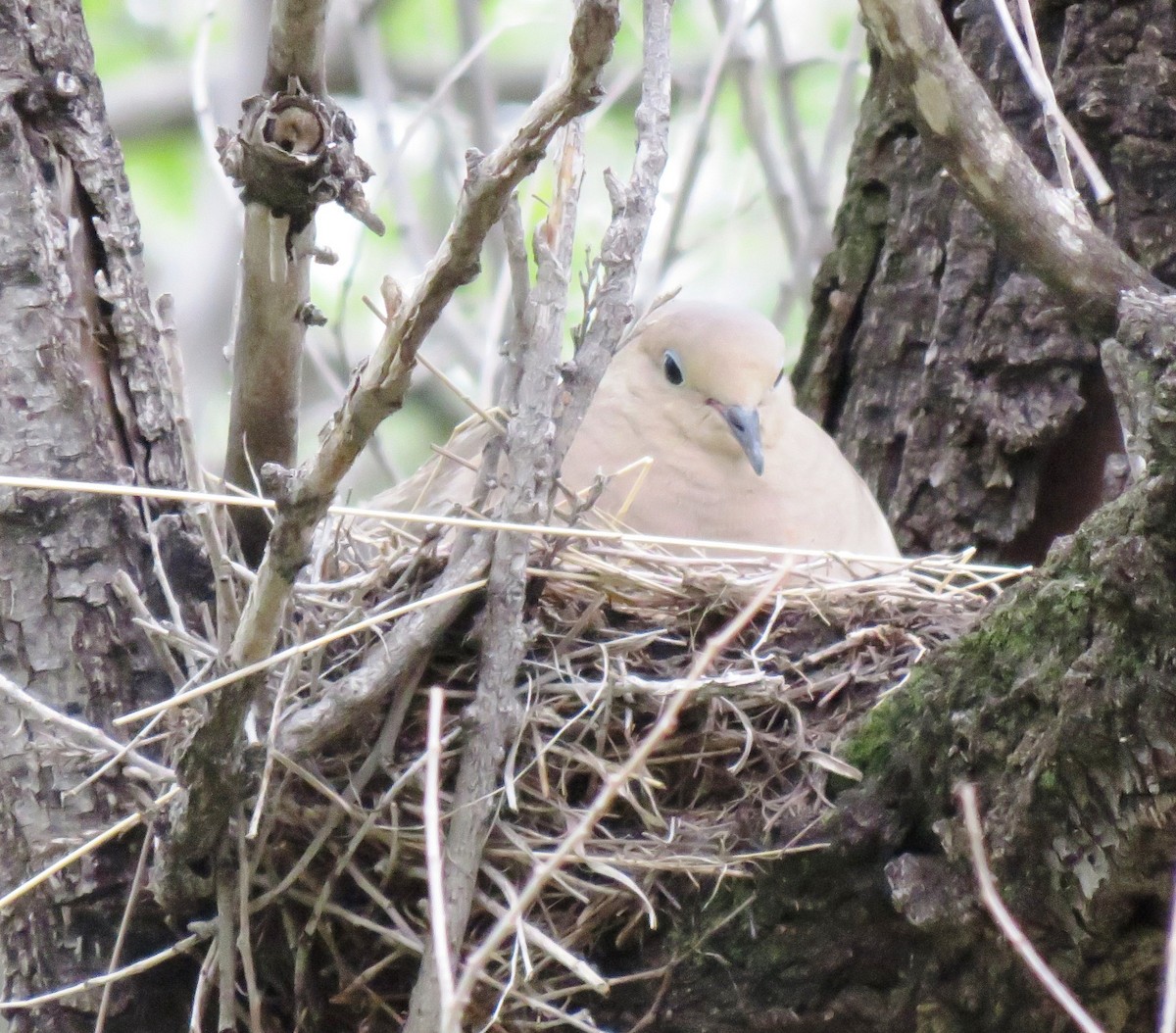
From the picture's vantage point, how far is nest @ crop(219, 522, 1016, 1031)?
6.56 ft

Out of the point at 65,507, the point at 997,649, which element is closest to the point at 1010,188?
the point at 997,649

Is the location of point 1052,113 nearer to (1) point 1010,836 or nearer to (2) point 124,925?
(1) point 1010,836

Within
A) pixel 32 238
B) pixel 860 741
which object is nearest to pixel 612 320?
pixel 860 741

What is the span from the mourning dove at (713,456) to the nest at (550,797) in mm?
553


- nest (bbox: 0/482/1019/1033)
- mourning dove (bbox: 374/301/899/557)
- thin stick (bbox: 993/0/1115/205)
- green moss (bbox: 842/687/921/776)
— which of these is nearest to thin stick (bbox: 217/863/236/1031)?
nest (bbox: 0/482/1019/1033)

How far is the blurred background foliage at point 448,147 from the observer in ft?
13.0

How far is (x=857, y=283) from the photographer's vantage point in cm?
315

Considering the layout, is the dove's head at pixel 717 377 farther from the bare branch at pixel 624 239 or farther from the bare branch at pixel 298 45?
the bare branch at pixel 298 45

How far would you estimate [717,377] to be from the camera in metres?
2.94

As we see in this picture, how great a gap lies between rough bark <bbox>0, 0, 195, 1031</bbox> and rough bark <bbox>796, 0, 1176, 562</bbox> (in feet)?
4.60

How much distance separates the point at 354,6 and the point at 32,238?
2.45 meters

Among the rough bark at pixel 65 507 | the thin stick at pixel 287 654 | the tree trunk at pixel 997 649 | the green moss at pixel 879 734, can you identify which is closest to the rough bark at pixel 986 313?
the tree trunk at pixel 997 649

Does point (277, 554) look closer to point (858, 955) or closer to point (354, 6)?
point (858, 955)

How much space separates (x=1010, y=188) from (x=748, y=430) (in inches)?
35.4
